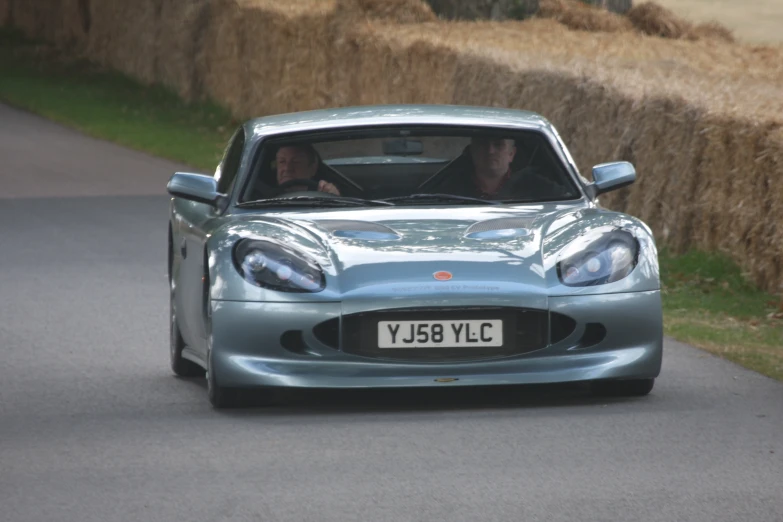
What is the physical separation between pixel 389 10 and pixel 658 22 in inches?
163

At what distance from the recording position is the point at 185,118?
89.9 ft

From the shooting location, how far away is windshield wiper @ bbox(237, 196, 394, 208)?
27.3 feet

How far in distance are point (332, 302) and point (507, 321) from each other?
28.1 inches

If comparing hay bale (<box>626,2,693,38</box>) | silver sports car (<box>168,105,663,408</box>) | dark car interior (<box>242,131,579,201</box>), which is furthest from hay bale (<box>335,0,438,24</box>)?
silver sports car (<box>168,105,663,408</box>)

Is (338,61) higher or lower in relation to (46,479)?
lower

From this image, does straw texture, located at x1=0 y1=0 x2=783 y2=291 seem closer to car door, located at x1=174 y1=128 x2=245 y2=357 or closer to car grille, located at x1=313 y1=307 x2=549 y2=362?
car door, located at x1=174 y1=128 x2=245 y2=357

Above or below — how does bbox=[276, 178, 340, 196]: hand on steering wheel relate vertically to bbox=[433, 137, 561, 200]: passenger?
below

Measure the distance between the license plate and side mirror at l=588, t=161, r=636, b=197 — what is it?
1.41 metres

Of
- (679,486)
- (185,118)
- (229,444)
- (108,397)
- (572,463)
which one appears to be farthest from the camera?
(185,118)

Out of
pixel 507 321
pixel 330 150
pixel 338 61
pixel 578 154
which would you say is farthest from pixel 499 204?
pixel 338 61

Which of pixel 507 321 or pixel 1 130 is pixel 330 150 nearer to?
pixel 507 321

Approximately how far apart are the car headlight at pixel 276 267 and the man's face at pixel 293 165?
1.05 m

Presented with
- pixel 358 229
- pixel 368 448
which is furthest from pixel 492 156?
pixel 368 448

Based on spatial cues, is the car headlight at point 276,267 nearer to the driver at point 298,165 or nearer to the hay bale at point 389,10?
the driver at point 298,165
